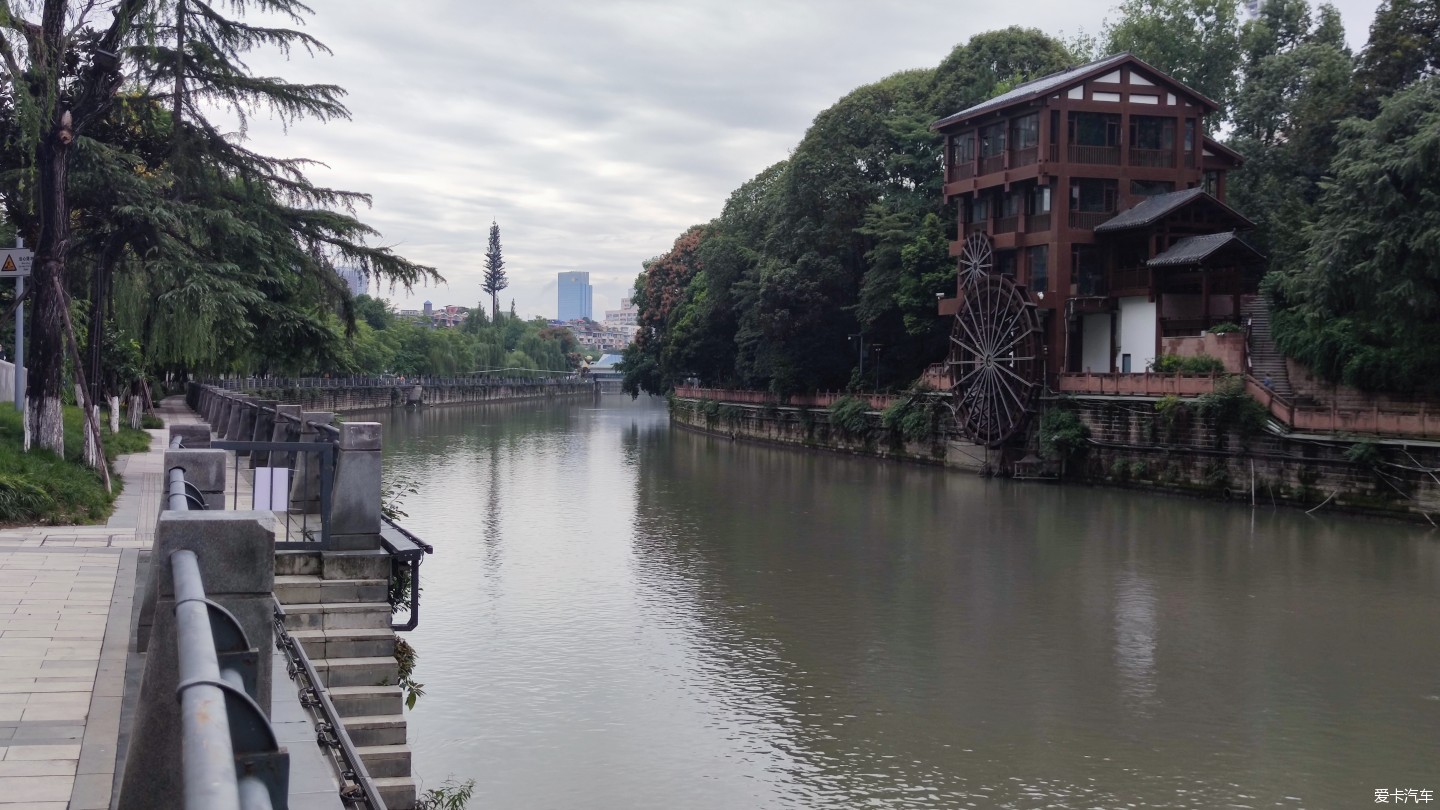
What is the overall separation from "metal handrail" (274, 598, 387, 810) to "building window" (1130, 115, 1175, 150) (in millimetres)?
38095

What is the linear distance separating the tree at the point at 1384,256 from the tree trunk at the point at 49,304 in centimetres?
2456

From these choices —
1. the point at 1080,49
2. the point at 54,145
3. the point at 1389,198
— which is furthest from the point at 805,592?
the point at 1080,49

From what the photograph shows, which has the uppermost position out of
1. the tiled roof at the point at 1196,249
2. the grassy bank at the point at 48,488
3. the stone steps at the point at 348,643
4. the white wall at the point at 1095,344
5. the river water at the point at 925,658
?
the tiled roof at the point at 1196,249

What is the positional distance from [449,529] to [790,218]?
2922cm

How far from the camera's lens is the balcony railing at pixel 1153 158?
134 feet

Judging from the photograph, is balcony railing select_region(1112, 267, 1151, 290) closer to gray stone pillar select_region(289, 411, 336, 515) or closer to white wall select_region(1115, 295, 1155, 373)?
white wall select_region(1115, 295, 1155, 373)

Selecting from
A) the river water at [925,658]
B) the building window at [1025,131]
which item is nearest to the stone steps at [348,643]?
the river water at [925,658]

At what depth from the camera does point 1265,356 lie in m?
33.8

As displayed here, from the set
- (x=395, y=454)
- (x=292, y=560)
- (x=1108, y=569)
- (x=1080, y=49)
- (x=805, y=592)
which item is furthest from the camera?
(x=1080, y=49)

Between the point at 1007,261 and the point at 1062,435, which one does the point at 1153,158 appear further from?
the point at 1062,435

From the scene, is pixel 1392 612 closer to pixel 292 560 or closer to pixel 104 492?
pixel 292 560

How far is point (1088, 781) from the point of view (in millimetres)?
11344

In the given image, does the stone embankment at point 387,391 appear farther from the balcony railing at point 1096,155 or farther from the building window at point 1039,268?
the balcony railing at point 1096,155

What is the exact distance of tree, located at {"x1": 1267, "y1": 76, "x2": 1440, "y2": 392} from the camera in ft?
86.1
